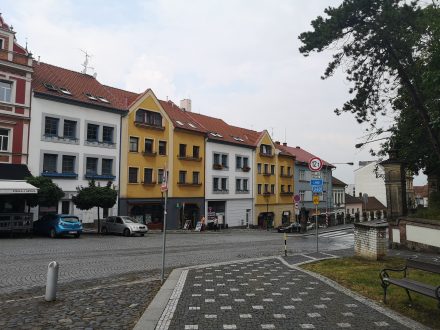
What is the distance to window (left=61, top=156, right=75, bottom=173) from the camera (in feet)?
109

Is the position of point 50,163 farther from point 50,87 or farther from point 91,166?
point 50,87

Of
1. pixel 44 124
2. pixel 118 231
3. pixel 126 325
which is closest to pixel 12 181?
pixel 44 124

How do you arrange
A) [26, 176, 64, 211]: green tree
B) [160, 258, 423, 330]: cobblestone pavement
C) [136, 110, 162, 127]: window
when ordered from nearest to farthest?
[160, 258, 423, 330]: cobblestone pavement < [26, 176, 64, 211]: green tree < [136, 110, 162, 127]: window

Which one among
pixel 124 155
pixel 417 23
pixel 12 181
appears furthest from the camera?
pixel 124 155

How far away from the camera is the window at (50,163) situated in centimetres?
3209

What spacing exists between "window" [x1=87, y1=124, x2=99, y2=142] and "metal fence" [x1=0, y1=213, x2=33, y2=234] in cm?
1020

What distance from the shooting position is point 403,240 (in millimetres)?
20781

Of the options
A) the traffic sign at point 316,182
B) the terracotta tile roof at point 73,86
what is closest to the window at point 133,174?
the terracotta tile roof at point 73,86

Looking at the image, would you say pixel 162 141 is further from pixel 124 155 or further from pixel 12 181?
pixel 12 181

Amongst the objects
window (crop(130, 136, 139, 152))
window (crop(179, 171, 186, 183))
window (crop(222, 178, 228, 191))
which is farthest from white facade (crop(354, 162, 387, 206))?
window (crop(130, 136, 139, 152))

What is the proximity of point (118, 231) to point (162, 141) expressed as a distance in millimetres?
13556

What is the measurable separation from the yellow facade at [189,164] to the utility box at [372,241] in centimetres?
2848

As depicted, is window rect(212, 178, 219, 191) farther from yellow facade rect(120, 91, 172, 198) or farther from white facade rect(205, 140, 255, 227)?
yellow facade rect(120, 91, 172, 198)

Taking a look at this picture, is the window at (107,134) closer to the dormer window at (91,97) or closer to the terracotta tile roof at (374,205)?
the dormer window at (91,97)
